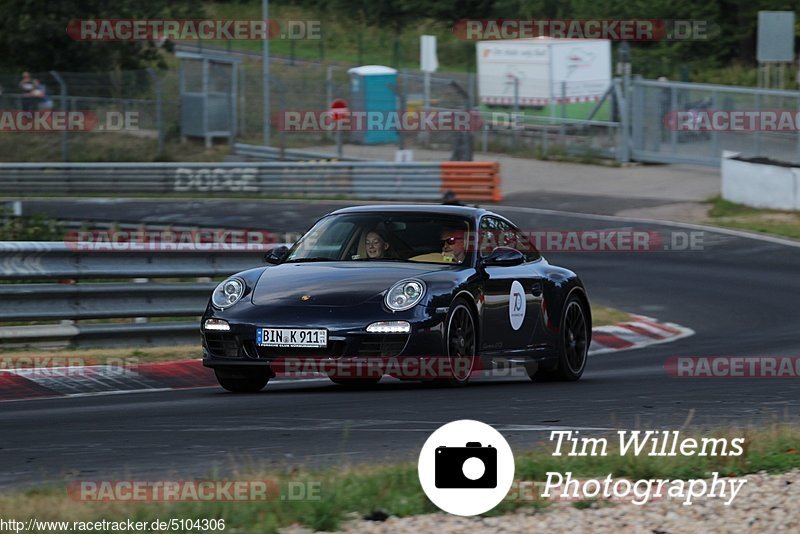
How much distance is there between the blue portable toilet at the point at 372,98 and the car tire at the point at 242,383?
2927cm

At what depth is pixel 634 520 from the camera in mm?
5535

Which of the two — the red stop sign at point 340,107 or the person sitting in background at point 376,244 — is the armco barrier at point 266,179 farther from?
the person sitting in background at point 376,244

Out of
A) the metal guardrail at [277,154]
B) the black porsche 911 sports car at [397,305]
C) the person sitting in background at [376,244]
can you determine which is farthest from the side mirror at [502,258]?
the metal guardrail at [277,154]

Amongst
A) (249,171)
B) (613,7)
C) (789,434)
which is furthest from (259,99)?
(789,434)

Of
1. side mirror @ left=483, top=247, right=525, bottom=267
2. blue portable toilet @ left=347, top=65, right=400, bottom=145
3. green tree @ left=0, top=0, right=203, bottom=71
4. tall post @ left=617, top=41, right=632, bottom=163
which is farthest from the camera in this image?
green tree @ left=0, top=0, right=203, bottom=71

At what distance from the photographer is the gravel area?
538 cm

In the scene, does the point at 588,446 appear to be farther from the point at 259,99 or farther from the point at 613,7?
the point at 613,7

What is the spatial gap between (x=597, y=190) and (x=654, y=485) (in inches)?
997

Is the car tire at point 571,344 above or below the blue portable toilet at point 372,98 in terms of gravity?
below

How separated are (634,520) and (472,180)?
24.5m

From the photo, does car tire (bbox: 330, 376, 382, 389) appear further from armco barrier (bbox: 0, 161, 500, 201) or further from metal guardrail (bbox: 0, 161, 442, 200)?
metal guardrail (bbox: 0, 161, 442, 200)

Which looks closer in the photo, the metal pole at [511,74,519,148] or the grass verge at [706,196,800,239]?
the grass verge at [706,196,800,239]

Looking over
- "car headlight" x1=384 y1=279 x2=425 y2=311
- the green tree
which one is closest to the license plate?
"car headlight" x1=384 y1=279 x2=425 y2=311

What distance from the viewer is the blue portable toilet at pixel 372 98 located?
39.8m
